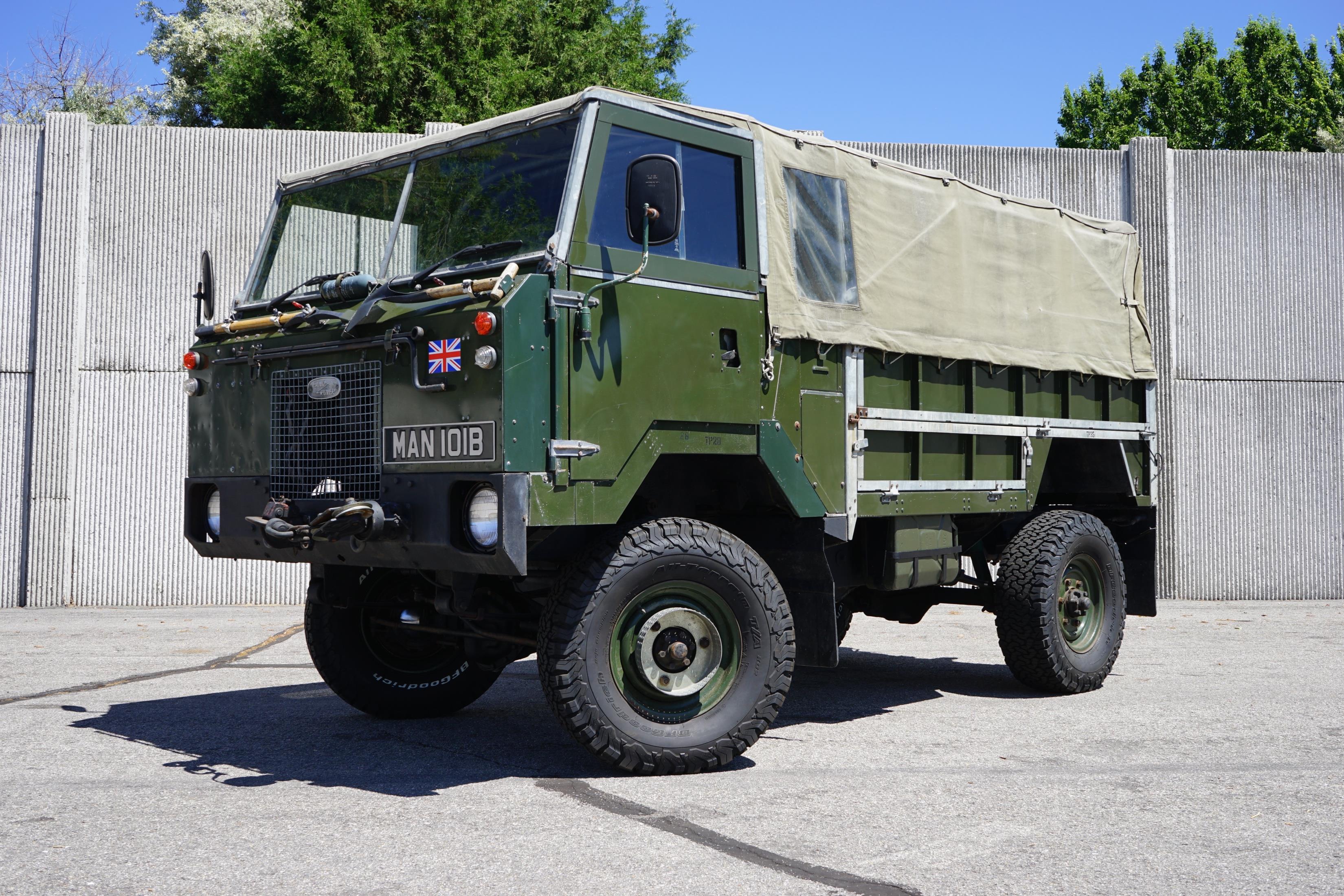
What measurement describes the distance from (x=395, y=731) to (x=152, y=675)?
9.90 ft

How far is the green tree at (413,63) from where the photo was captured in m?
25.8

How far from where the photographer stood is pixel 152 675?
8.73 meters

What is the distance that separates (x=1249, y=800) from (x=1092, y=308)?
4.49m

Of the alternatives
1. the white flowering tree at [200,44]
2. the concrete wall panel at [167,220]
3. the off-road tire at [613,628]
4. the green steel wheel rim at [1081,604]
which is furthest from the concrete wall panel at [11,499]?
the white flowering tree at [200,44]

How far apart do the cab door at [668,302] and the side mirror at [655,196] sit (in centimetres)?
11

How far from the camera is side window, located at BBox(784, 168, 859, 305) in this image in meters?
6.57

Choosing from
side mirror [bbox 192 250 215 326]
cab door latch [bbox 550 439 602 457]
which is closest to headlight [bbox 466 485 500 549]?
cab door latch [bbox 550 439 602 457]

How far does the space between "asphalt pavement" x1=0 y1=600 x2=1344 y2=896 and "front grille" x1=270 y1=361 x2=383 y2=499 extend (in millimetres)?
1308

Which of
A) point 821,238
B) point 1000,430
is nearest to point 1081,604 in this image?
point 1000,430

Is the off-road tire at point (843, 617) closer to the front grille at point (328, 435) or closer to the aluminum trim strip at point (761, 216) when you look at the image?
the aluminum trim strip at point (761, 216)

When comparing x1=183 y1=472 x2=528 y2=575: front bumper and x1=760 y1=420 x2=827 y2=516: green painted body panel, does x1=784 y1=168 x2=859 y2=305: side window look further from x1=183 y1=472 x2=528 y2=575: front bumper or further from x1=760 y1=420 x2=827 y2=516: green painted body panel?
x1=183 y1=472 x2=528 y2=575: front bumper

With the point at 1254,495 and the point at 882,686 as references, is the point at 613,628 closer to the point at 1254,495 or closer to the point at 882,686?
the point at 882,686

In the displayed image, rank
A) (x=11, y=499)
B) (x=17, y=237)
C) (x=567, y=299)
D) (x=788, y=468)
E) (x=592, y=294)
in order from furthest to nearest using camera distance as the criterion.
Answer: (x=17, y=237), (x=11, y=499), (x=788, y=468), (x=592, y=294), (x=567, y=299)

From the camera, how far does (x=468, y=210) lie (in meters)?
6.09
